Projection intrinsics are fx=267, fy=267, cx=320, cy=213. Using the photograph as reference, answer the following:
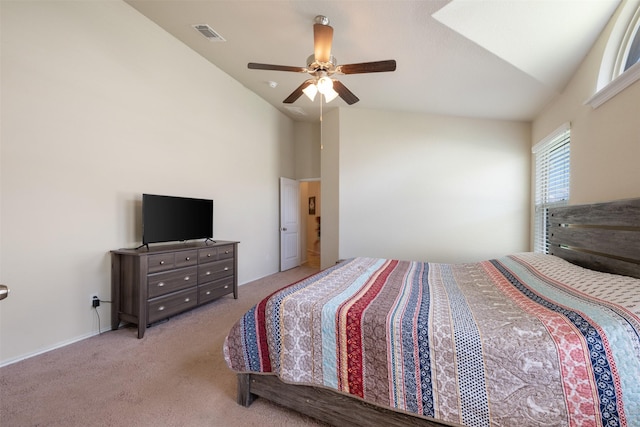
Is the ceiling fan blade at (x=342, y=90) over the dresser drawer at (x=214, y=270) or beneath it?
over

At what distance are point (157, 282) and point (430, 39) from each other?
11.5ft

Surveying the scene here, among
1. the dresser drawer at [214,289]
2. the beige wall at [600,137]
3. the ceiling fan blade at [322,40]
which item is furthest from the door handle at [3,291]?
the beige wall at [600,137]

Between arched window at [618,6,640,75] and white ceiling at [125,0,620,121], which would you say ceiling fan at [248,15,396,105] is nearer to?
white ceiling at [125,0,620,121]

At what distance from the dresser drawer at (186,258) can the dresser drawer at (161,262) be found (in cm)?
6

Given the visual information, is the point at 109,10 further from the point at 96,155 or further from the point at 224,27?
the point at 96,155

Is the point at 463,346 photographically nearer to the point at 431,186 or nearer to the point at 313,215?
the point at 431,186

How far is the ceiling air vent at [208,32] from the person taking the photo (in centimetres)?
289

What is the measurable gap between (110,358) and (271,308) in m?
1.67

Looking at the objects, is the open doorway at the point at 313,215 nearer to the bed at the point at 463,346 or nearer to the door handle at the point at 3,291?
the bed at the point at 463,346

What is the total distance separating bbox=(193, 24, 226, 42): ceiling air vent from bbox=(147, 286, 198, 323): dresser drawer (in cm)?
287

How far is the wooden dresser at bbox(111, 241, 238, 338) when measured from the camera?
2.51 meters

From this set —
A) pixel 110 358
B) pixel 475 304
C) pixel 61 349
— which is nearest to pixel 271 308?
pixel 475 304

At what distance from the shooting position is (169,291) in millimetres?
2768

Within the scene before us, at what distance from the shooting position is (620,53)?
200cm
